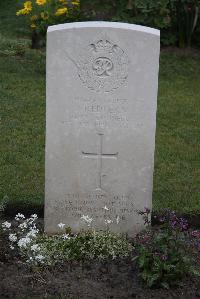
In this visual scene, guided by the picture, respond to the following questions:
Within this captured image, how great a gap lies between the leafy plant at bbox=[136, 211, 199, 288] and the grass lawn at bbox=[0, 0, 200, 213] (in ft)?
3.92

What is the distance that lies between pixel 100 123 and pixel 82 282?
1149mm

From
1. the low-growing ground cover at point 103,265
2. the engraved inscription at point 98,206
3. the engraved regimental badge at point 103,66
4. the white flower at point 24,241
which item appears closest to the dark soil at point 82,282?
the low-growing ground cover at point 103,265

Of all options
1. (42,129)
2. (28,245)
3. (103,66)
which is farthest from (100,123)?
(42,129)

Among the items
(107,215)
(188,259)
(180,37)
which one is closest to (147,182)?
(107,215)

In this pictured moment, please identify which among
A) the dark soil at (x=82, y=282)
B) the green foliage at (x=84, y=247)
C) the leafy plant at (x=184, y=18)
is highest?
the leafy plant at (x=184, y=18)

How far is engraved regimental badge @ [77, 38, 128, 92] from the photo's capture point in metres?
4.98

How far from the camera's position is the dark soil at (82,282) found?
4.60m

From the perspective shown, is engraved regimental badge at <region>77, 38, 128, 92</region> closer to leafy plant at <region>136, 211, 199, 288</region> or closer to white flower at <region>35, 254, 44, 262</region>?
leafy plant at <region>136, 211, 199, 288</region>

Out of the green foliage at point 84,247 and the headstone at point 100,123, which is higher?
the headstone at point 100,123

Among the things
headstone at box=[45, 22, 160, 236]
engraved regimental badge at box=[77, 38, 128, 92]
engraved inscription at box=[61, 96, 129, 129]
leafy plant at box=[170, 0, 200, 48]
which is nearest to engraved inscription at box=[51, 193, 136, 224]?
headstone at box=[45, 22, 160, 236]

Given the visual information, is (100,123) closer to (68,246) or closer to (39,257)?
(68,246)

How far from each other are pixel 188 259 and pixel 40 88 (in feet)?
16.7

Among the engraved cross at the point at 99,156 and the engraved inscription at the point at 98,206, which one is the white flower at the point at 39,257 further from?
the engraved cross at the point at 99,156

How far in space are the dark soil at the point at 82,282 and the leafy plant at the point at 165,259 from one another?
0.25 feet
